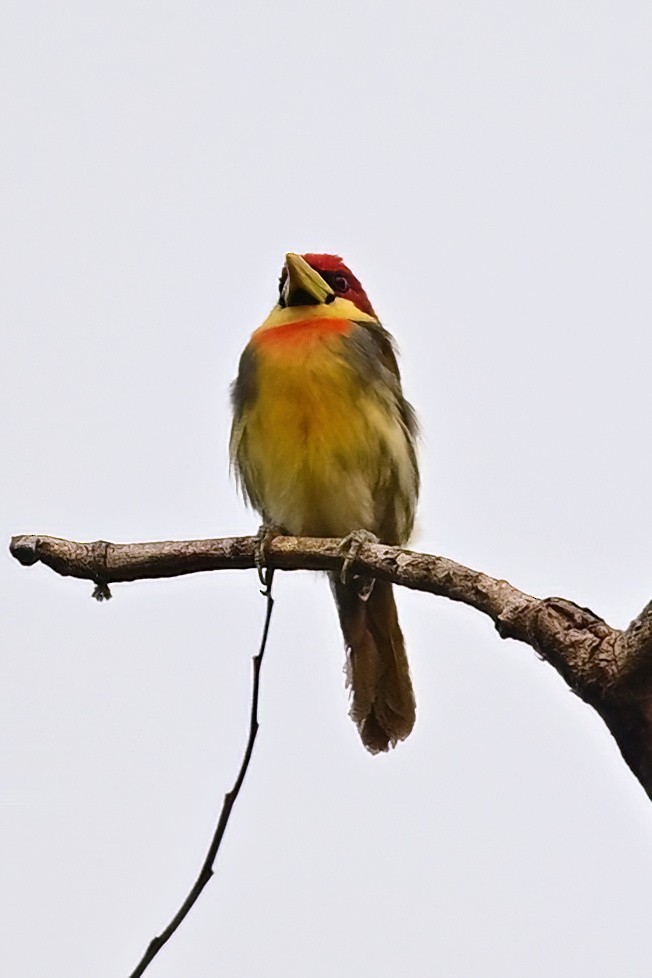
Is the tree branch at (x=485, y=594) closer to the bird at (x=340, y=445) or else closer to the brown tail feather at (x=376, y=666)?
the bird at (x=340, y=445)

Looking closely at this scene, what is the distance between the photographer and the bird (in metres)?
4.59

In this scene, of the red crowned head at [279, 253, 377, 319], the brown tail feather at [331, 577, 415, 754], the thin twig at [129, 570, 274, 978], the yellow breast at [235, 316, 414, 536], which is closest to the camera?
the thin twig at [129, 570, 274, 978]

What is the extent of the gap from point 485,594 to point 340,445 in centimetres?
143

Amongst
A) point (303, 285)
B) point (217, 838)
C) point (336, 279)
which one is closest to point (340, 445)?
point (303, 285)

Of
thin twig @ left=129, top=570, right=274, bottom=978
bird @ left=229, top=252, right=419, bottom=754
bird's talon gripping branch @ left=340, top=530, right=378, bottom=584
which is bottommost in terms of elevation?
thin twig @ left=129, top=570, right=274, bottom=978

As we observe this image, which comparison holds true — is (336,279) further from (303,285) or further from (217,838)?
(217,838)

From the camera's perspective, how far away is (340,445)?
4586 mm

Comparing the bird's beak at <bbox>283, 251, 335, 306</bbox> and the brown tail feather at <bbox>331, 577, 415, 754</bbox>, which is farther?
the bird's beak at <bbox>283, 251, 335, 306</bbox>

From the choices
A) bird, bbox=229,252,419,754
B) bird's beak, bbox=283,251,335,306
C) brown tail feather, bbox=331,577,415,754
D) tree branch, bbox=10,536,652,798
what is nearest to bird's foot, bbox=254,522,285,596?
tree branch, bbox=10,536,652,798

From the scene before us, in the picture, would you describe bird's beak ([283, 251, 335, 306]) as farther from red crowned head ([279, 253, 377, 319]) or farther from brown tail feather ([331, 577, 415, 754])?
brown tail feather ([331, 577, 415, 754])

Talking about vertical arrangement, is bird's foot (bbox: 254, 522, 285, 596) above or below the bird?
below

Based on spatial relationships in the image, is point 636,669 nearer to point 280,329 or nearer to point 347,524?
point 347,524

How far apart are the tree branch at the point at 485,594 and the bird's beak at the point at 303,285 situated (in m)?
1.16

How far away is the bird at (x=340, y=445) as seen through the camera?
459 centimetres
